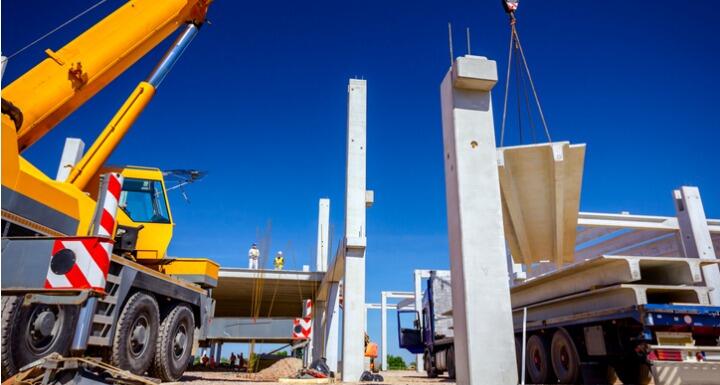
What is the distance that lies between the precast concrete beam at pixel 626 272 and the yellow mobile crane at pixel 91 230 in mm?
5910

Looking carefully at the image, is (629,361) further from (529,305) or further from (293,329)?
(293,329)

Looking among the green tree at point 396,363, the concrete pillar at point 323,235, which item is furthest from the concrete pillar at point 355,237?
the green tree at point 396,363

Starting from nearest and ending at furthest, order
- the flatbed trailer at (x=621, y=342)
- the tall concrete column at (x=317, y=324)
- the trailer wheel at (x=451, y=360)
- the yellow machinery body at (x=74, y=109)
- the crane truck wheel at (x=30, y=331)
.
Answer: the crane truck wheel at (x=30, y=331)
the yellow machinery body at (x=74, y=109)
the flatbed trailer at (x=621, y=342)
the trailer wheel at (x=451, y=360)
the tall concrete column at (x=317, y=324)

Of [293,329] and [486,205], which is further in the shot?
[293,329]

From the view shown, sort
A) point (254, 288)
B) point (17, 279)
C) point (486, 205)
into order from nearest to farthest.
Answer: point (486, 205), point (17, 279), point (254, 288)

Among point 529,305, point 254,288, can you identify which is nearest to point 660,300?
point 529,305

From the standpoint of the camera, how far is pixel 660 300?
6.36m

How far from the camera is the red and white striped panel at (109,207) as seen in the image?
404 centimetres

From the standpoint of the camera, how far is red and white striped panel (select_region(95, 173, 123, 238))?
4035mm

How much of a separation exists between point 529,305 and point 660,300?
93.2 inches

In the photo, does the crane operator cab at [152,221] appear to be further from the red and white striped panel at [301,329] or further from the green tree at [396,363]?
the green tree at [396,363]

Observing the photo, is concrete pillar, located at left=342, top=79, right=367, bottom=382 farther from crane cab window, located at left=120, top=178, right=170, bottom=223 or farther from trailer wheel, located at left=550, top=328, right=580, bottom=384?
crane cab window, located at left=120, top=178, right=170, bottom=223

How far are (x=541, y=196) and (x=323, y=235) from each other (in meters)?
12.9

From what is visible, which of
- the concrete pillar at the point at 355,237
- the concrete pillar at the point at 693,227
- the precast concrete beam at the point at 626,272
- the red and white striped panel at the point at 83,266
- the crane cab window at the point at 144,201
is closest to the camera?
the red and white striped panel at the point at 83,266
